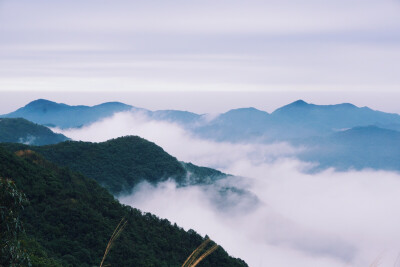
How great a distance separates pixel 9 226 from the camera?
27.9 feet

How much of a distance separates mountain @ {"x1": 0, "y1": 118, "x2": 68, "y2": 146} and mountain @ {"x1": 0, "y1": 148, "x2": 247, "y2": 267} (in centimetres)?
10298

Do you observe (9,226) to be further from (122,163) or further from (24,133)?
(24,133)

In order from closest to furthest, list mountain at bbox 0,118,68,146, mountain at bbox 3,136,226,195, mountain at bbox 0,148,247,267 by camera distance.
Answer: mountain at bbox 0,148,247,267 < mountain at bbox 3,136,226,195 < mountain at bbox 0,118,68,146

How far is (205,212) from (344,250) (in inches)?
2723

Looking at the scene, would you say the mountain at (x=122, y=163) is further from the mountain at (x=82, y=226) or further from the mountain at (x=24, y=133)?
the mountain at (x=24, y=133)

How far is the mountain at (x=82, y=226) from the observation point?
2848cm

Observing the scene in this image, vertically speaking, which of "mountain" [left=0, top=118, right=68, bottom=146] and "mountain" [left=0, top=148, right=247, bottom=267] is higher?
"mountain" [left=0, top=118, right=68, bottom=146]

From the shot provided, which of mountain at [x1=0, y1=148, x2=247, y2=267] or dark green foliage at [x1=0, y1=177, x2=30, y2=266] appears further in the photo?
mountain at [x1=0, y1=148, x2=247, y2=267]

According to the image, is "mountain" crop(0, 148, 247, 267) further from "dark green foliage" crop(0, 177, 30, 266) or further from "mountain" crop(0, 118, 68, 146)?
"mountain" crop(0, 118, 68, 146)

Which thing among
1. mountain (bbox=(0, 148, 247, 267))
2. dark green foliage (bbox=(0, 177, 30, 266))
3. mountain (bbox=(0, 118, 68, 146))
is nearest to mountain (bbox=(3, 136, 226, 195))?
mountain (bbox=(0, 148, 247, 267))

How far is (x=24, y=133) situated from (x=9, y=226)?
14721 centimetres

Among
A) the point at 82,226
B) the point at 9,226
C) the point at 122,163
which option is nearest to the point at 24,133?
the point at 122,163

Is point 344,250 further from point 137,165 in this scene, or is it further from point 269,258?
point 137,165

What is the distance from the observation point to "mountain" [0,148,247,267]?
2848 cm
